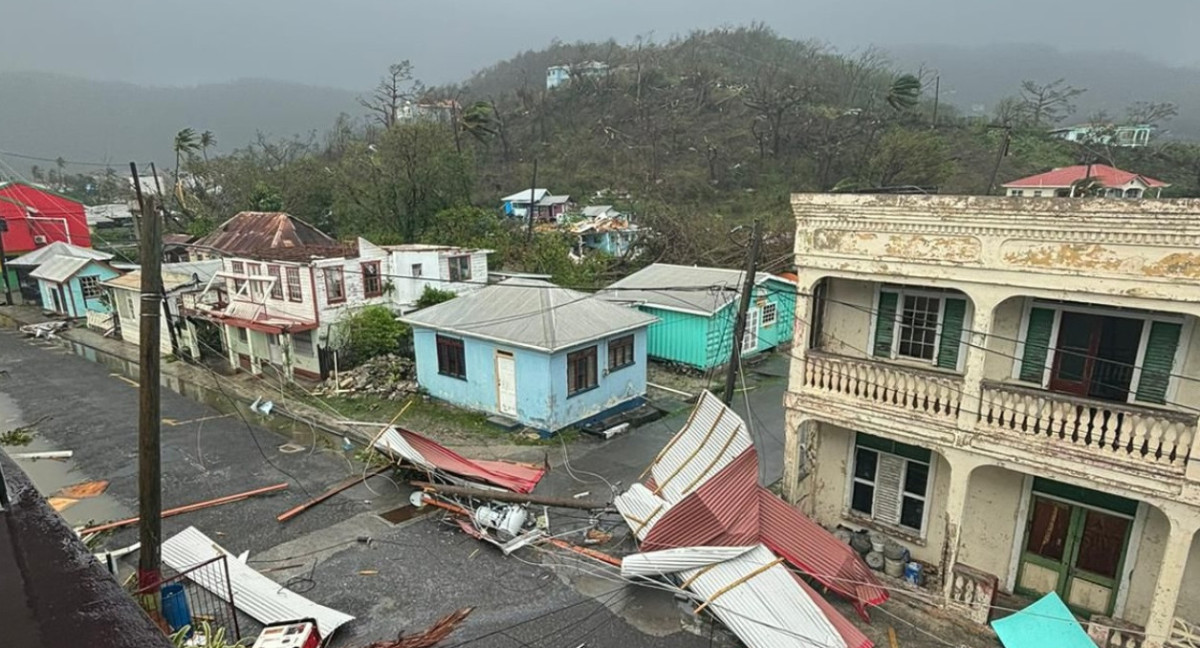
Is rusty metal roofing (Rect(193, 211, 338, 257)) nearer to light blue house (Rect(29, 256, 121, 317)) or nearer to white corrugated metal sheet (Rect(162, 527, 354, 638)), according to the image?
light blue house (Rect(29, 256, 121, 317))

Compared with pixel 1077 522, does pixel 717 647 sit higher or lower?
lower

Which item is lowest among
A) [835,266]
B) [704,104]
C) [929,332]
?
[929,332]

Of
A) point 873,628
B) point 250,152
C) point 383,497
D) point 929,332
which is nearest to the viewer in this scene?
point 873,628

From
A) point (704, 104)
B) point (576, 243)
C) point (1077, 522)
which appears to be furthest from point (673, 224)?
point (704, 104)

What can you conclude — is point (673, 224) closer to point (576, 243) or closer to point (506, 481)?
point (576, 243)


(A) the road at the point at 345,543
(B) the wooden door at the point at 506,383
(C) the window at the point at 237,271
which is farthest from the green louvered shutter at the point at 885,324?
(C) the window at the point at 237,271

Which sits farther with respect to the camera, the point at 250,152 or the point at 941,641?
the point at 250,152

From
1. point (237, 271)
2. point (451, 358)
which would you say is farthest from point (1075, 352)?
point (237, 271)
